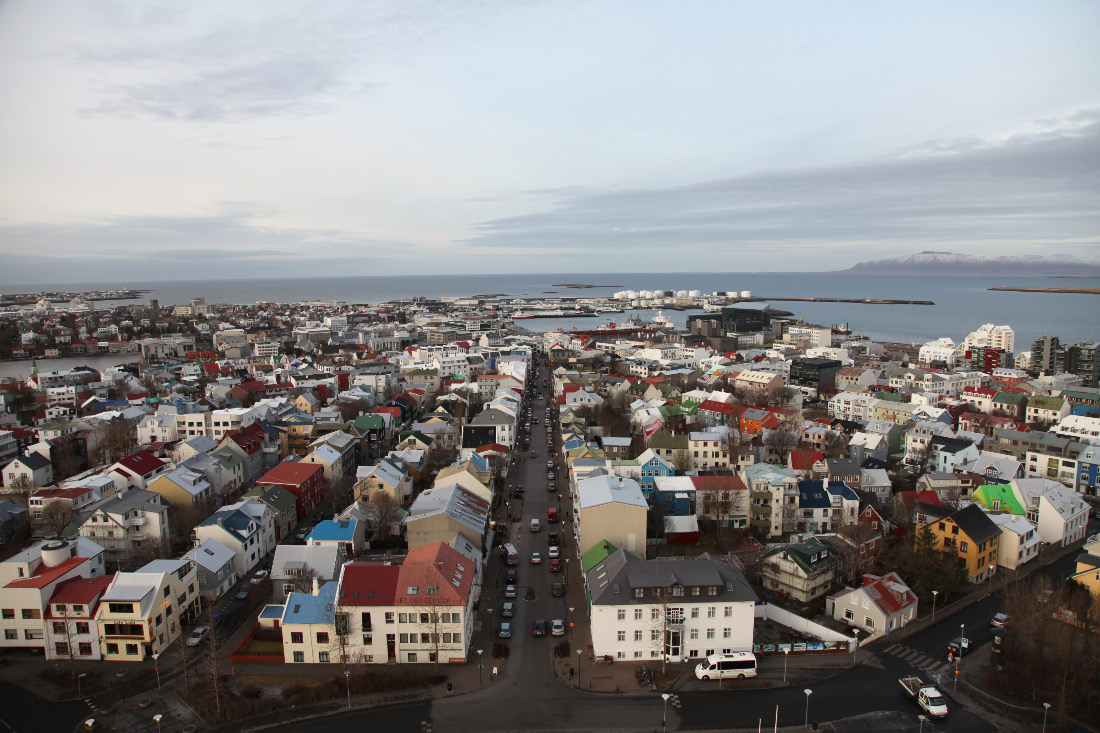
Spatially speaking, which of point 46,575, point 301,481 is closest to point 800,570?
point 301,481

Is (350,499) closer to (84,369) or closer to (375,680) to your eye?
(375,680)

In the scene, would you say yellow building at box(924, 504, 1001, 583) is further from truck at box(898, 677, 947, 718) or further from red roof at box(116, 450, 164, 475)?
red roof at box(116, 450, 164, 475)

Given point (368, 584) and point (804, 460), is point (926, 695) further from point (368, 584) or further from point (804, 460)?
point (804, 460)

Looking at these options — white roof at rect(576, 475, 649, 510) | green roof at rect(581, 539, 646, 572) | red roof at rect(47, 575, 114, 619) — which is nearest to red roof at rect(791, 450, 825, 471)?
white roof at rect(576, 475, 649, 510)

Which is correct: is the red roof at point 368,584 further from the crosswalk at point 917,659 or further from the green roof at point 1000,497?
the green roof at point 1000,497

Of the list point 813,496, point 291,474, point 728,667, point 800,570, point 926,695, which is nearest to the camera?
point 926,695

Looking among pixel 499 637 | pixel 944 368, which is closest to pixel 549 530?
pixel 499 637

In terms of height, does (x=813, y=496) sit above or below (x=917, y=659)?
above
